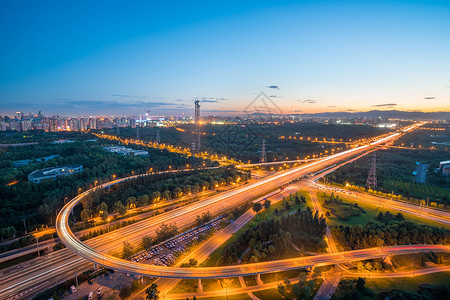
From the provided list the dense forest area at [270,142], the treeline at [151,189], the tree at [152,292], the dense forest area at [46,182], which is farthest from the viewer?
the dense forest area at [270,142]

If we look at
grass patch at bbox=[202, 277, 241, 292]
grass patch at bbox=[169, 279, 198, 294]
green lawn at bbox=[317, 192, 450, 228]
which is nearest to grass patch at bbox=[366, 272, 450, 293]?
green lawn at bbox=[317, 192, 450, 228]

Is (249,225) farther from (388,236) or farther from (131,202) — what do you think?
(131,202)

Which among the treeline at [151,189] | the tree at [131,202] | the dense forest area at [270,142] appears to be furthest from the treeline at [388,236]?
the dense forest area at [270,142]

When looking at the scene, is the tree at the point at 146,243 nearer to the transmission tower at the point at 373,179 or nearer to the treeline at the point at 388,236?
the treeline at the point at 388,236

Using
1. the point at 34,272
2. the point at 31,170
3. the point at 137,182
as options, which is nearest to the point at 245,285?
the point at 34,272

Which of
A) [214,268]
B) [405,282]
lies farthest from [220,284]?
[405,282]

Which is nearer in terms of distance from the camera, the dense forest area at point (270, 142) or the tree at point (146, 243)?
the tree at point (146, 243)

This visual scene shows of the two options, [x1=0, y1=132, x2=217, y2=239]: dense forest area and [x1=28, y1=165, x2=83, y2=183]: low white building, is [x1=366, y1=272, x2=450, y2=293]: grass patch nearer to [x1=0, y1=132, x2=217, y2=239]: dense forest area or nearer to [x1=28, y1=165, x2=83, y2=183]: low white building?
[x1=0, y1=132, x2=217, y2=239]: dense forest area

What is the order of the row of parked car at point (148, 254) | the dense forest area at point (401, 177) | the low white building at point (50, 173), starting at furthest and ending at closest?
1. the low white building at point (50, 173)
2. the dense forest area at point (401, 177)
3. the row of parked car at point (148, 254)
